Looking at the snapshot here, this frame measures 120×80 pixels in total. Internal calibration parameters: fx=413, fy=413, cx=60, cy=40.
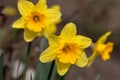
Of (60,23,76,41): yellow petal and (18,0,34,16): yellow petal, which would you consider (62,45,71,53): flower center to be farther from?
(18,0,34,16): yellow petal

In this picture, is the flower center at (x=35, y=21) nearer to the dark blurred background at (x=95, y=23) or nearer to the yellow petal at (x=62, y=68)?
the yellow petal at (x=62, y=68)

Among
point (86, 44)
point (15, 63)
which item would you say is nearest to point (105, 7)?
point (15, 63)

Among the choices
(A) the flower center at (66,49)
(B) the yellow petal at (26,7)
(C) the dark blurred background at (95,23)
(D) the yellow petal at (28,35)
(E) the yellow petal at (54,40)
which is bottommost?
(C) the dark blurred background at (95,23)

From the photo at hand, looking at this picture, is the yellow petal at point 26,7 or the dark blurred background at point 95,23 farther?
the dark blurred background at point 95,23

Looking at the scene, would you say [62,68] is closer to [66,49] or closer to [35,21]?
[66,49]

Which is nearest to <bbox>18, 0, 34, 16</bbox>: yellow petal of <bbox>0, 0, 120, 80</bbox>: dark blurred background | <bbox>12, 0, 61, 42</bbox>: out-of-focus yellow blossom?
<bbox>12, 0, 61, 42</bbox>: out-of-focus yellow blossom

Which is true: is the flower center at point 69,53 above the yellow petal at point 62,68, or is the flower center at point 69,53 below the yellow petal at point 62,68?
above

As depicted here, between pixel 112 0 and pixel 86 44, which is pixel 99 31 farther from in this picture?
pixel 86 44

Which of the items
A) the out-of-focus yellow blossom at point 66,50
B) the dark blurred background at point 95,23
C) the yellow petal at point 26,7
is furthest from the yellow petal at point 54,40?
the dark blurred background at point 95,23
